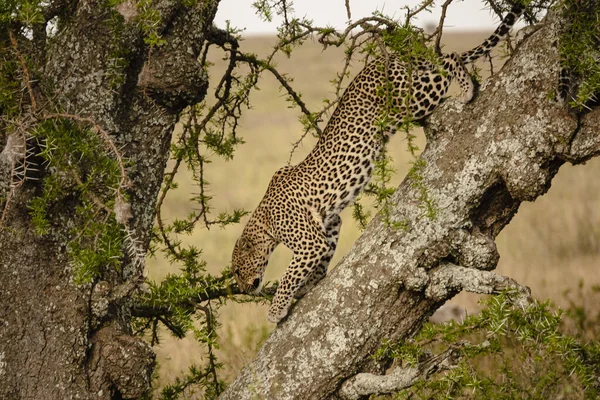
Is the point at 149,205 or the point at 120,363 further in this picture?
the point at 149,205

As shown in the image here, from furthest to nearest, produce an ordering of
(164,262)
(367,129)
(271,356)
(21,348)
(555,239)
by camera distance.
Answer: (164,262), (555,239), (367,129), (271,356), (21,348)

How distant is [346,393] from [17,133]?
7.18 ft

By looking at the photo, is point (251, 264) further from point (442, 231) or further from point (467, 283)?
point (467, 283)

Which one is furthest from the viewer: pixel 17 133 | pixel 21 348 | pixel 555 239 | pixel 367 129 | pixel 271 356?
pixel 555 239

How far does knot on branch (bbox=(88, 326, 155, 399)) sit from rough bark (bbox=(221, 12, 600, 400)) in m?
0.63

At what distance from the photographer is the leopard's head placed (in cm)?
645

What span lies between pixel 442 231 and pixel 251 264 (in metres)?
2.57

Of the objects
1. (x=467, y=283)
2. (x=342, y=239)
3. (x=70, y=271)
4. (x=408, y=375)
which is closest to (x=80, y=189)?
(x=70, y=271)

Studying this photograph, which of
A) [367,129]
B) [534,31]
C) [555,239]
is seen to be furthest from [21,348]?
[555,239]

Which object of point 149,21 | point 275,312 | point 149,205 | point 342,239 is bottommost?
point 275,312

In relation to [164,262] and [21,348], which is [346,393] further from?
[164,262]

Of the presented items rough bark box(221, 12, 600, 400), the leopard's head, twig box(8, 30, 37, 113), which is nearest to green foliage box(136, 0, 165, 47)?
twig box(8, 30, 37, 113)

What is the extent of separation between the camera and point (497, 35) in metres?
5.21

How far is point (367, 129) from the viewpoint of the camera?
18.0ft
